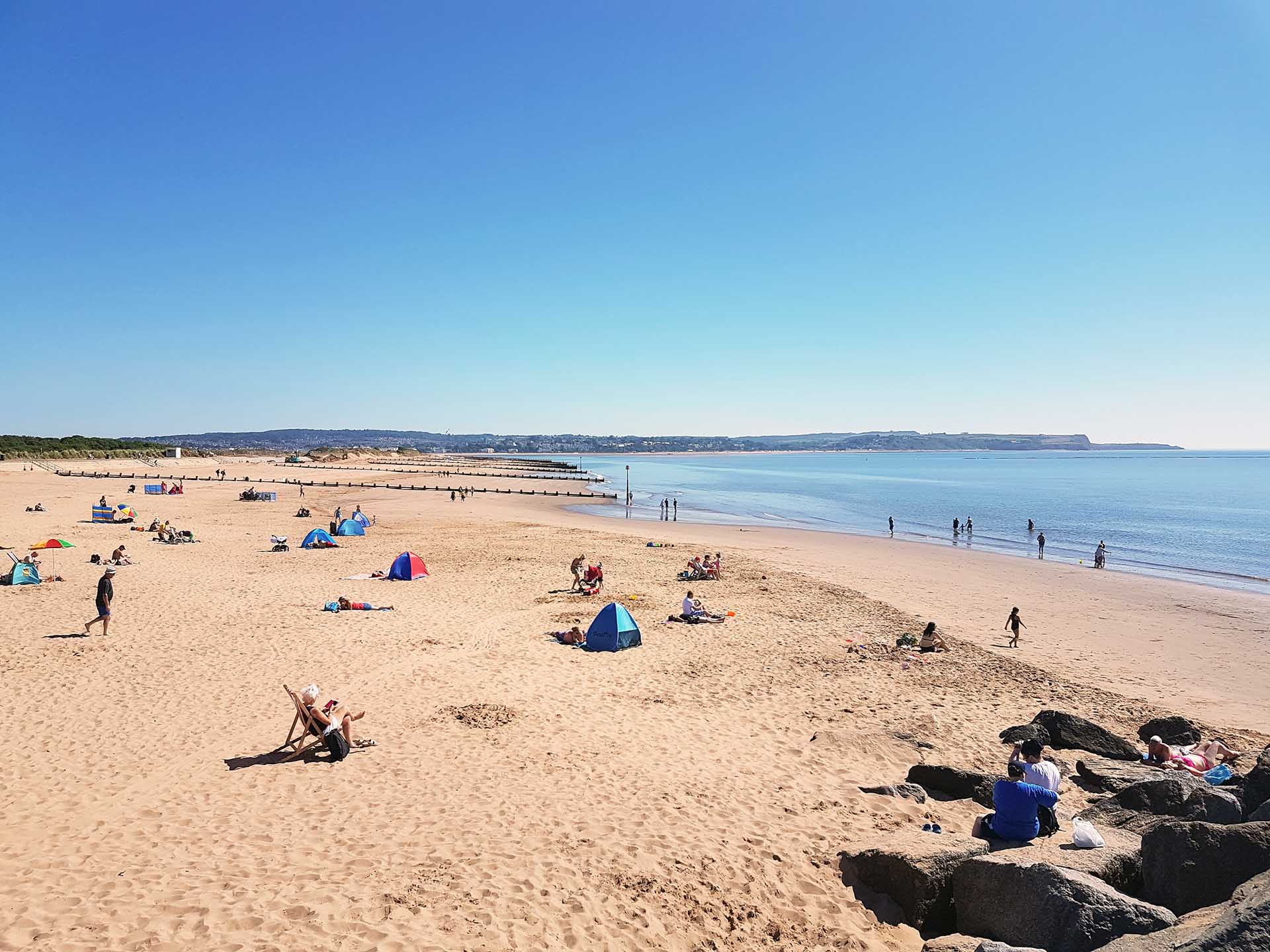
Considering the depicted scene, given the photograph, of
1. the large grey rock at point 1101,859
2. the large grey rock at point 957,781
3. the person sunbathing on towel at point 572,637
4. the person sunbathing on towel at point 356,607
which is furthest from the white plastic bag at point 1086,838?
the person sunbathing on towel at point 356,607

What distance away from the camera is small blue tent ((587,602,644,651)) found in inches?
619

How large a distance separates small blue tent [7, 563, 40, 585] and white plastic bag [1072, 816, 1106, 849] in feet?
81.4

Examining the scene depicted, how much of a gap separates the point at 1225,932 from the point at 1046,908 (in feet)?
5.07

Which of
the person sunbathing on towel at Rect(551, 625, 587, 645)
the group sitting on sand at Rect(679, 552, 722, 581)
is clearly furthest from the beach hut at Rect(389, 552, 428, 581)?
the group sitting on sand at Rect(679, 552, 722, 581)

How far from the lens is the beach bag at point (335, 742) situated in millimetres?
9641

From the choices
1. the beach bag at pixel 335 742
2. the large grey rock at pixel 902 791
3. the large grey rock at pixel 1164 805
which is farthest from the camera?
the beach bag at pixel 335 742

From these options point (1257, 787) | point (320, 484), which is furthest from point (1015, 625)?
point (320, 484)

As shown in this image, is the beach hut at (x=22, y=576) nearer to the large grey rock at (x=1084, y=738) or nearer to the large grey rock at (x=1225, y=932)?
the large grey rock at (x=1084, y=738)

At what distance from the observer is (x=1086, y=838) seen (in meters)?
6.49

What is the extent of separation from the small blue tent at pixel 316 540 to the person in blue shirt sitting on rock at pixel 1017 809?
89.2ft

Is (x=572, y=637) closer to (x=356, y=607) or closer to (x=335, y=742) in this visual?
(x=356, y=607)

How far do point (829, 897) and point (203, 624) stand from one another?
1540 cm

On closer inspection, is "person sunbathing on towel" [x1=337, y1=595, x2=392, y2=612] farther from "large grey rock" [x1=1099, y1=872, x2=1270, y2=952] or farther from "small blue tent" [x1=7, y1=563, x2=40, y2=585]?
"large grey rock" [x1=1099, y1=872, x2=1270, y2=952]

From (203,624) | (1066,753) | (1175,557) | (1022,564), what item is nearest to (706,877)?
(1066,753)
